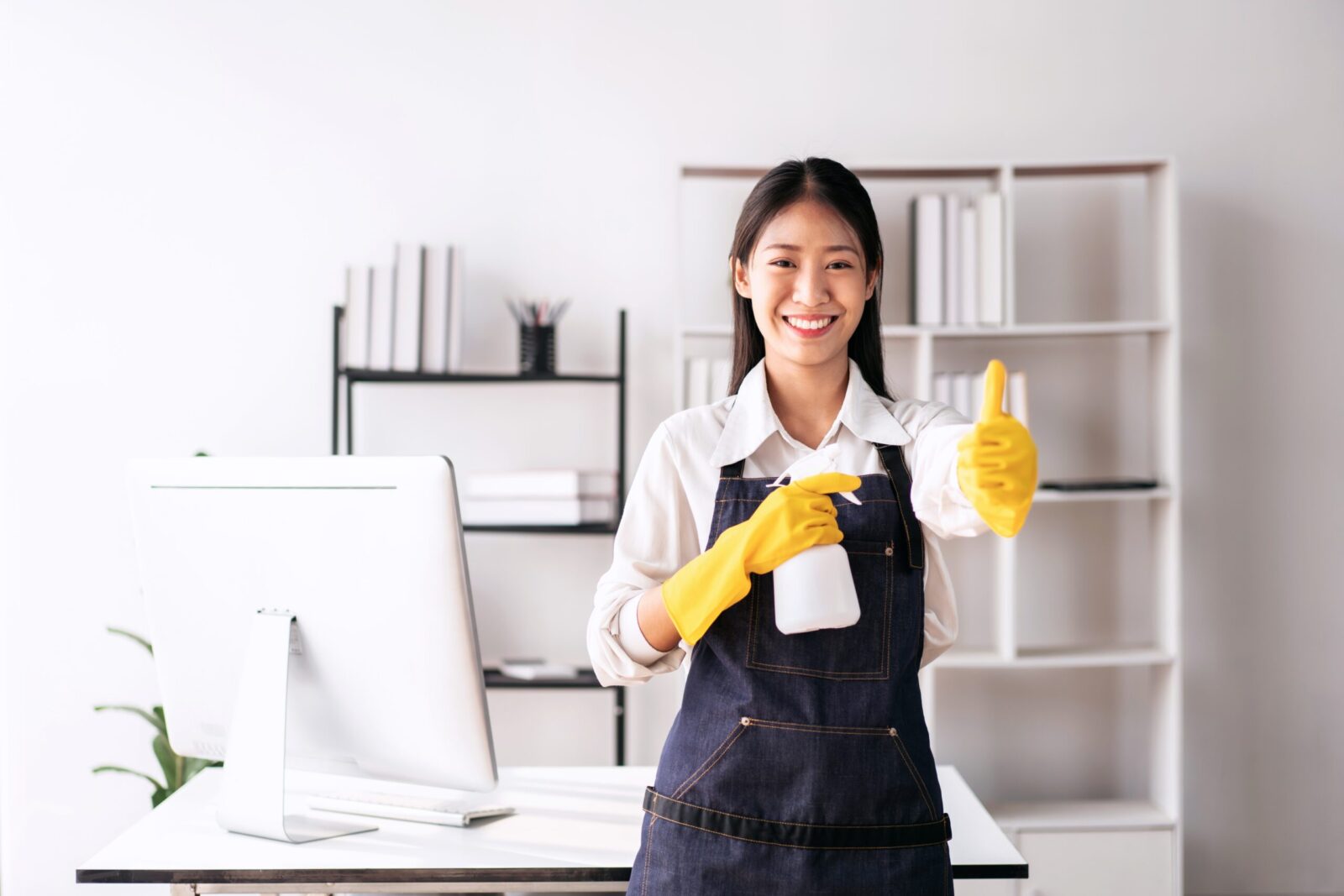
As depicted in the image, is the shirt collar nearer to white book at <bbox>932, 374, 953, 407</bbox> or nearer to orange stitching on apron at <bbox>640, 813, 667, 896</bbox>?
orange stitching on apron at <bbox>640, 813, 667, 896</bbox>

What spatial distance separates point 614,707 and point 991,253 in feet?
4.88

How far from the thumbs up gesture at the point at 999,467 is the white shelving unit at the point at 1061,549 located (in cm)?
148

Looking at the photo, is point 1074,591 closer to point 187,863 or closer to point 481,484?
point 481,484

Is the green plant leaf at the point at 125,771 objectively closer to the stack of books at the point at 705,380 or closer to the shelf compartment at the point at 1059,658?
the stack of books at the point at 705,380

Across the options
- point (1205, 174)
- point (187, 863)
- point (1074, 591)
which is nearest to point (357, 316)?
point (187, 863)

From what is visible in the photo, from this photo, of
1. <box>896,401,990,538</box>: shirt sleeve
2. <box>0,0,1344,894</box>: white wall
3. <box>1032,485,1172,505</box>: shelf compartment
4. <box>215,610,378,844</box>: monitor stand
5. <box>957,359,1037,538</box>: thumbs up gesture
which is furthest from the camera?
<box>0,0,1344,894</box>: white wall

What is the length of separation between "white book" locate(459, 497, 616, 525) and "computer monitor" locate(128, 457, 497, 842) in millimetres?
1148

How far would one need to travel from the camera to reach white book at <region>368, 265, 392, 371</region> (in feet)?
8.51

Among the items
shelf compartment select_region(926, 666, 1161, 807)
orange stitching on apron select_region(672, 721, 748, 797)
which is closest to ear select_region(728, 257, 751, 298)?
orange stitching on apron select_region(672, 721, 748, 797)

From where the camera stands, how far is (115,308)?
9.31 ft

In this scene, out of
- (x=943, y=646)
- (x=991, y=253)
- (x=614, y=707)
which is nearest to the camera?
(x=943, y=646)

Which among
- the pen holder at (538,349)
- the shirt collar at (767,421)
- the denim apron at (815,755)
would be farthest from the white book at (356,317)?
the denim apron at (815,755)

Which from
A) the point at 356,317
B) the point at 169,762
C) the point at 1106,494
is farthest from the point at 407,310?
the point at 1106,494

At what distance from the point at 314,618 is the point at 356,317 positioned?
135 centimetres
